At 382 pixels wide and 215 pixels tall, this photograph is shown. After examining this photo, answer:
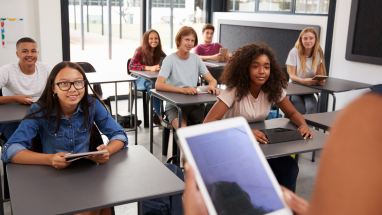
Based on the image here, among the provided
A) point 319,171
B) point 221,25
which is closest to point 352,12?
point 221,25

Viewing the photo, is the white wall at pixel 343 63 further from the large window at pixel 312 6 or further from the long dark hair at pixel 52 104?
the long dark hair at pixel 52 104

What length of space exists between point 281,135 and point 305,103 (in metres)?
1.99

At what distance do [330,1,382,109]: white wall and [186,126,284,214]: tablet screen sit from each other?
425 centimetres

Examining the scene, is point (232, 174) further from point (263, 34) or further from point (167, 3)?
point (167, 3)

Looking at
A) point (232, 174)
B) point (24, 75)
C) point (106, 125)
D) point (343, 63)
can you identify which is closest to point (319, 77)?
point (343, 63)

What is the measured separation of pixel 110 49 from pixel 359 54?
139 inches

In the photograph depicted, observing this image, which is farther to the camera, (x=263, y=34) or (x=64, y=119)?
(x=263, y=34)

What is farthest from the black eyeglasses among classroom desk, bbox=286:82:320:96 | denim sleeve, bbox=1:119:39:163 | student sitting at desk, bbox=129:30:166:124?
student sitting at desk, bbox=129:30:166:124

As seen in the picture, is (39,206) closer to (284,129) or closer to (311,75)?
(284,129)

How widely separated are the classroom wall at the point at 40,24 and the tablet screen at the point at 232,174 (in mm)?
4578

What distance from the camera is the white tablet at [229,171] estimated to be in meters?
0.85

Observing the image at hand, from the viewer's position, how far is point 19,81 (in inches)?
134

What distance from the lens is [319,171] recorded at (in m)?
0.47

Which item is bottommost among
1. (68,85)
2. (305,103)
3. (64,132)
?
(305,103)
